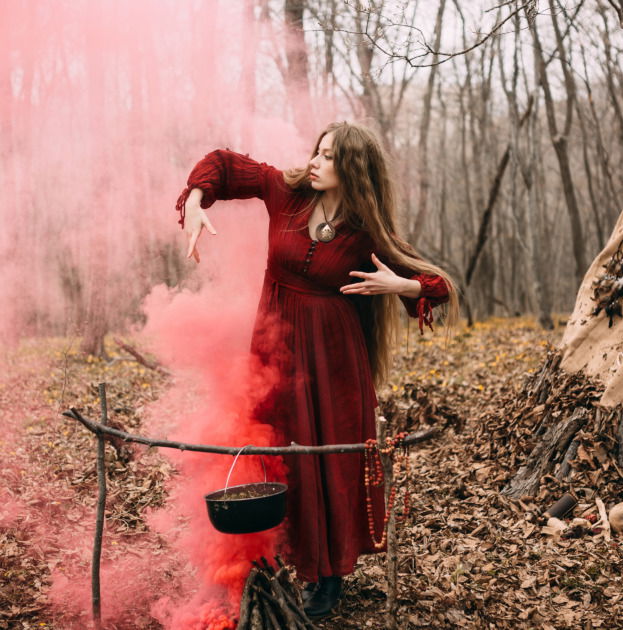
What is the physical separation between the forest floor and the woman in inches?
16.5

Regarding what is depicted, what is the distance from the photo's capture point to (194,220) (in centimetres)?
248

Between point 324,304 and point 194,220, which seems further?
point 324,304

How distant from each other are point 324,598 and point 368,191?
5.91 ft

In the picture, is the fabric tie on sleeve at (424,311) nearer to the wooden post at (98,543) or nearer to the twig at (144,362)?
the wooden post at (98,543)

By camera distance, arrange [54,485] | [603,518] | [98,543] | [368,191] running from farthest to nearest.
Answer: [54,485]
[603,518]
[368,191]
[98,543]

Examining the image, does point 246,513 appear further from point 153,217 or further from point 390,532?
point 153,217

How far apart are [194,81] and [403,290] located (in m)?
2.92

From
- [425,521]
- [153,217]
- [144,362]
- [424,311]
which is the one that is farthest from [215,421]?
A: [144,362]

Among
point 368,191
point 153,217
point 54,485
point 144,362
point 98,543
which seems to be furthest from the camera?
point 144,362

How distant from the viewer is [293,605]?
2.21 meters

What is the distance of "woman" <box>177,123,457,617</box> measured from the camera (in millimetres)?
2527

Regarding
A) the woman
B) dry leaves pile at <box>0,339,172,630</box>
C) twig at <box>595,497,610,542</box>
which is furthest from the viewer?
twig at <box>595,497,610,542</box>

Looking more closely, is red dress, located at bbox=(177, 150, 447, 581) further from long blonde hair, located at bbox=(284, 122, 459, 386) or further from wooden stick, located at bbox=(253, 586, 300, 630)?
wooden stick, located at bbox=(253, 586, 300, 630)

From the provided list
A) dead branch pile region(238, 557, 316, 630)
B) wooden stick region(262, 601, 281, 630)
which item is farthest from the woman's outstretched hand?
wooden stick region(262, 601, 281, 630)
